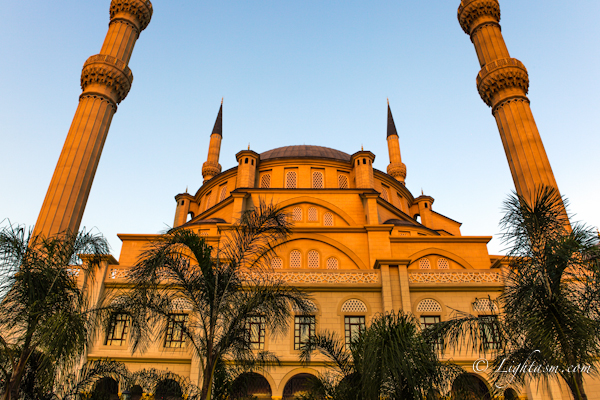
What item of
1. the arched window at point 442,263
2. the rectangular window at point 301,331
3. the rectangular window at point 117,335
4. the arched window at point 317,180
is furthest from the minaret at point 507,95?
the rectangular window at point 117,335

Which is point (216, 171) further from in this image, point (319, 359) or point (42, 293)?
point (42, 293)

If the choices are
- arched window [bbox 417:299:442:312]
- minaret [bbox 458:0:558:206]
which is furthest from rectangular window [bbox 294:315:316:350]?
minaret [bbox 458:0:558:206]

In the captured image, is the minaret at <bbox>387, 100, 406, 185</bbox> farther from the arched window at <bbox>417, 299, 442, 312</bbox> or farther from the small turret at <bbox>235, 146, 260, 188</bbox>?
the arched window at <bbox>417, 299, 442, 312</bbox>

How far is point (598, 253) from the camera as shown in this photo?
712 centimetres

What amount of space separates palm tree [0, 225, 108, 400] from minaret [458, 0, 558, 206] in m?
16.9

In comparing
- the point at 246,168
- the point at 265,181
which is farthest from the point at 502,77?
the point at 246,168

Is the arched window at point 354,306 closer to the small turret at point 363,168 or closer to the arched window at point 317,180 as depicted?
the small turret at point 363,168

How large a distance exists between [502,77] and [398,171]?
12791 mm

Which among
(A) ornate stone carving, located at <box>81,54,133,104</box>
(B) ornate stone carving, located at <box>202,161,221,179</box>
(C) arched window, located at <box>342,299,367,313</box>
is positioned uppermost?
(B) ornate stone carving, located at <box>202,161,221,179</box>

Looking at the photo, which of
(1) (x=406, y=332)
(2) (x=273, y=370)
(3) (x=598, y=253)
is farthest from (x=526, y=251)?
(2) (x=273, y=370)

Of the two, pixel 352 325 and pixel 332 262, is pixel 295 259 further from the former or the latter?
pixel 352 325

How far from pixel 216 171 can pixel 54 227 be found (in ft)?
54.2

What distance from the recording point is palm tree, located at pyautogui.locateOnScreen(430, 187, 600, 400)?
6613mm

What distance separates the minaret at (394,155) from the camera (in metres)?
33.1
